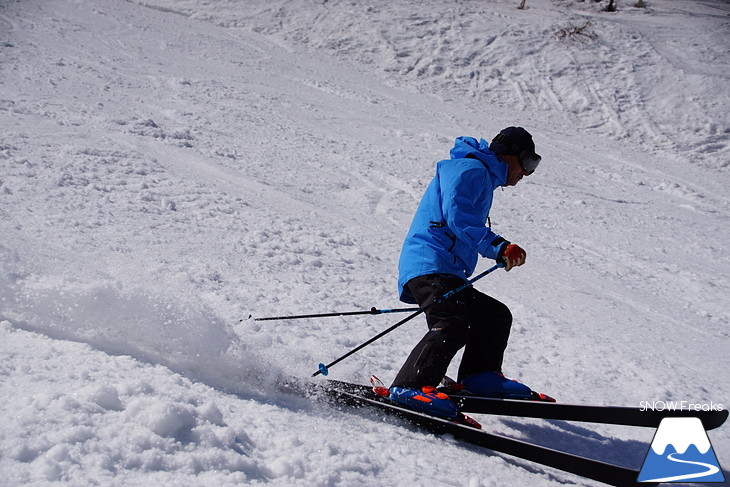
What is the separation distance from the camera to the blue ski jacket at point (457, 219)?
3129 mm

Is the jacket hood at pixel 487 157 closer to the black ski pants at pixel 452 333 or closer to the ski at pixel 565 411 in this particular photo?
the black ski pants at pixel 452 333

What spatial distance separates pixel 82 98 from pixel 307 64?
7.33m

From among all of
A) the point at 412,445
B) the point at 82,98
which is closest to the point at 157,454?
the point at 412,445

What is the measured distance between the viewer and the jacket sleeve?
3078mm

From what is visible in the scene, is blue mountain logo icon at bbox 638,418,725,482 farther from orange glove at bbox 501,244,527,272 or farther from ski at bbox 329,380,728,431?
orange glove at bbox 501,244,527,272

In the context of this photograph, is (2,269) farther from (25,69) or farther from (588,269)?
(25,69)

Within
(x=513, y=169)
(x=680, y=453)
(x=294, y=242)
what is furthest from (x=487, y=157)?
(x=294, y=242)

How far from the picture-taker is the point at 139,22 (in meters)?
16.3

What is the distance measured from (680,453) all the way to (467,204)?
1637mm

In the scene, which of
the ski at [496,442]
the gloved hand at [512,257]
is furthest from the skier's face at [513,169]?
the ski at [496,442]

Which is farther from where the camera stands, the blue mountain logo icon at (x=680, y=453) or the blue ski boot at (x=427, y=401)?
the blue ski boot at (x=427, y=401)

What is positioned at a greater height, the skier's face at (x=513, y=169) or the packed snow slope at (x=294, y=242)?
the skier's face at (x=513, y=169)

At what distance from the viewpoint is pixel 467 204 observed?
3.15 metres

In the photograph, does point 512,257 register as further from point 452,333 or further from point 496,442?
point 496,442
